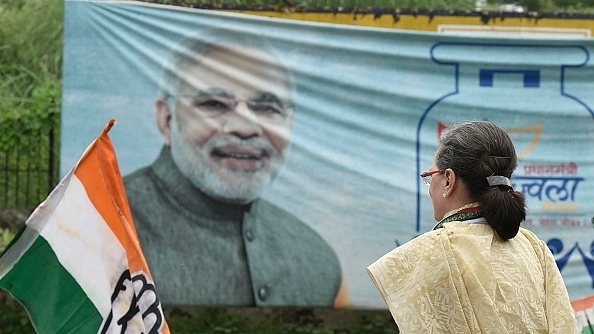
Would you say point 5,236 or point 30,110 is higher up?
point 30,110

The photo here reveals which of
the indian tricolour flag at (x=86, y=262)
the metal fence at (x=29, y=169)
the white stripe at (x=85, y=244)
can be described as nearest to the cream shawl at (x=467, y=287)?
the indian tricolour flag at (x=86, y=262)

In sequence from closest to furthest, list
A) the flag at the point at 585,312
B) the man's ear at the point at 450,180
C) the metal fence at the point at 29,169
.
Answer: the man's ear at the point at 450,180, the flag at the point at 585,312, the metal fence at the point at 29,169

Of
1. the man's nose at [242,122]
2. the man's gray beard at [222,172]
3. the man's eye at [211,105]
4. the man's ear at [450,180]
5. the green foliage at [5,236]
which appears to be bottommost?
the green foliage at [5,236]

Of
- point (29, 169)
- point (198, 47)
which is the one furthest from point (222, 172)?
point (29, 169)

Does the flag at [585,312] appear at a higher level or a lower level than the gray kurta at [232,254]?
lower

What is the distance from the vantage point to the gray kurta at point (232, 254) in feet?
20.9

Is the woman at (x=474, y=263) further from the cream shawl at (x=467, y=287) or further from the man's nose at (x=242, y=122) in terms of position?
the man's nose at (x=242, y=122)

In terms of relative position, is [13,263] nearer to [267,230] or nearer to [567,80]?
[267,230]

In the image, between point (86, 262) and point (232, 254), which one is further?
point (232, 254)

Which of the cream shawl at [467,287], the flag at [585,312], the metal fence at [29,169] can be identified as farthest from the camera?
the metal fence at [29,169]

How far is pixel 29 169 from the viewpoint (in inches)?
308

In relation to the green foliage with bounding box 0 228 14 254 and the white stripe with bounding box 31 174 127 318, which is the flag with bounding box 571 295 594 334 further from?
the green foliage with bounding box 0 228 14 254

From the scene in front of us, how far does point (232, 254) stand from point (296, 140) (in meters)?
0.81

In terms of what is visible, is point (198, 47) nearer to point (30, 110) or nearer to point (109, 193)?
point (30, 110)
